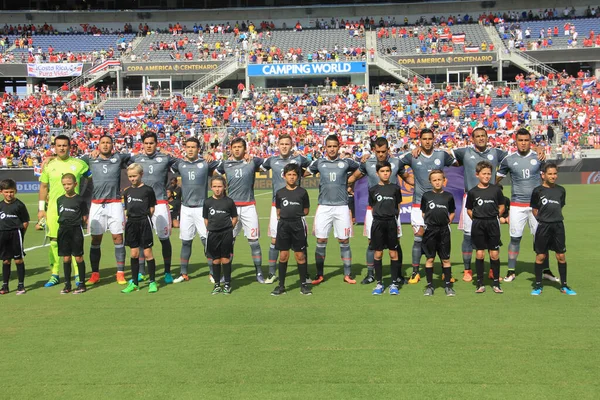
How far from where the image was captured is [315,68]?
42781mm

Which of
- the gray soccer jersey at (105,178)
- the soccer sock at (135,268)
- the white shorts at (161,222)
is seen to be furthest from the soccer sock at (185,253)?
the gray soccer jersey at (105,178)

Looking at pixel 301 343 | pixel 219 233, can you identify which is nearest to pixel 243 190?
pixel 219 233

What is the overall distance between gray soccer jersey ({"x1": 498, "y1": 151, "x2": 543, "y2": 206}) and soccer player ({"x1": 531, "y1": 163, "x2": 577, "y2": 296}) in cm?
72

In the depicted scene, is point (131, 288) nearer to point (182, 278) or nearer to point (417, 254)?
point (182, 278)

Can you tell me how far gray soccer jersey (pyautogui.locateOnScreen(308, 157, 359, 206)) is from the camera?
8.98m

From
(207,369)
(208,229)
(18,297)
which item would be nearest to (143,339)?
(207,369)

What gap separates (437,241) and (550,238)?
1.53 meters

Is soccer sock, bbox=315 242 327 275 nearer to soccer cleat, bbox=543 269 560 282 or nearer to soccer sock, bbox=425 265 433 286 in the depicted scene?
soccer sock, bbox=425 265 433 286

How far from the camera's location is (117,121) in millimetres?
39312

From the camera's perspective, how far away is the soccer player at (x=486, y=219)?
8.10m

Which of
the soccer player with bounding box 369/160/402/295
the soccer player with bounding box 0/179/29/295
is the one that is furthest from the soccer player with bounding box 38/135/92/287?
the soccer player with bounding box 369/160/402/295

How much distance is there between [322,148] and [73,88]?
74.7ft

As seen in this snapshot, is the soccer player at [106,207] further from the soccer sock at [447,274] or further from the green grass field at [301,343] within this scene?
the soccer sock at [447,274]

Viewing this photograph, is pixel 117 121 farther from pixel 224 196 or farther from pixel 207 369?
pixel 207 369
